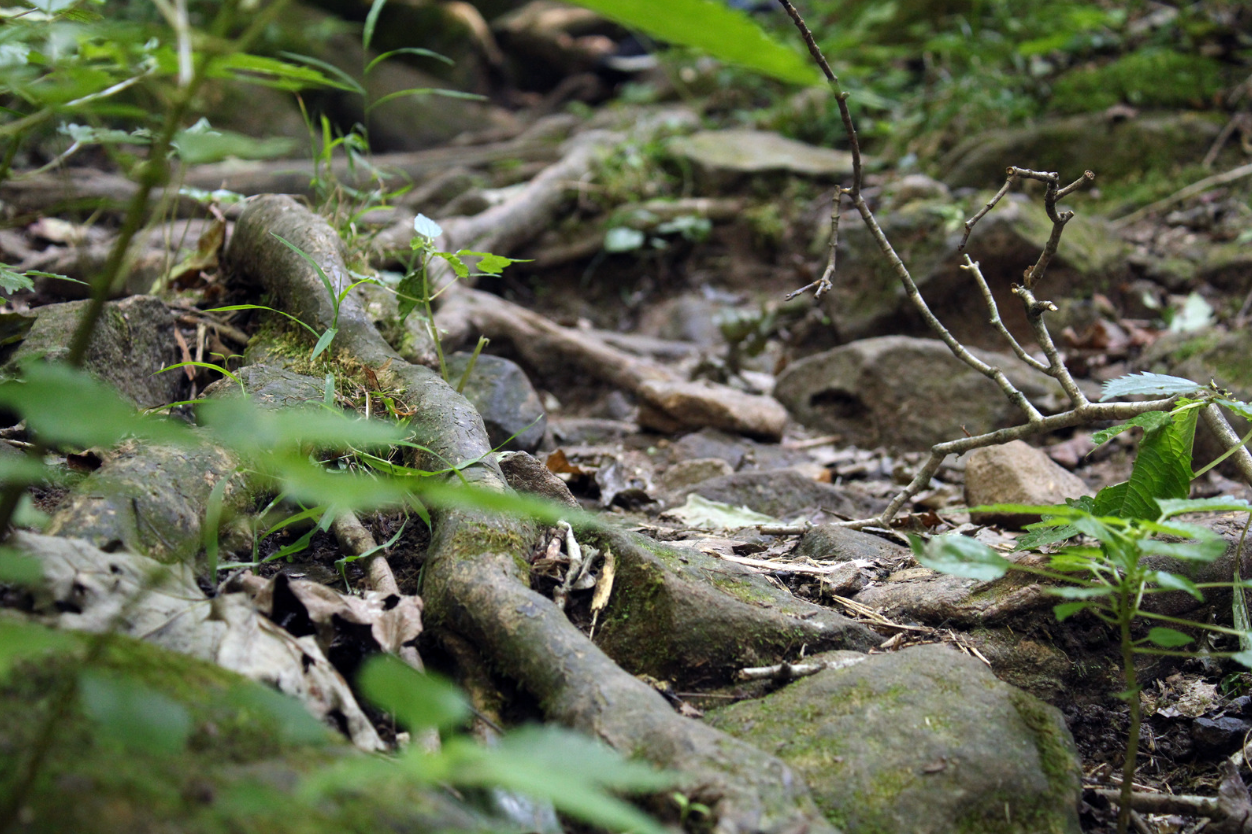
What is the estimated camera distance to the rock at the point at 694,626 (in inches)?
61.2

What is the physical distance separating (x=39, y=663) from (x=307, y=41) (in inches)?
380

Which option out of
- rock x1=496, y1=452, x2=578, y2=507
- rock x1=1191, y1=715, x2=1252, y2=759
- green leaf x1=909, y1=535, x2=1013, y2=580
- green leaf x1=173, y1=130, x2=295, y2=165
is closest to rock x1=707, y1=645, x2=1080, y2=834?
green leaf x1=909, y1=535, x2=1013, y2=580

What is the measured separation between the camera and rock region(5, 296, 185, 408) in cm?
211

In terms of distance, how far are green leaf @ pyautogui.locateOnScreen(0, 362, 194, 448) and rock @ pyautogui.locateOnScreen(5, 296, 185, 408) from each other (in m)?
1.53

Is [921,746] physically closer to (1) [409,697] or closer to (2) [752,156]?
(1) [409,697]

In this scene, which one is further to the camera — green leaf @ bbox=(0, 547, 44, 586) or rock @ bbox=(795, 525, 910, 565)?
rock @ bbox=(795, 525, 910, 565)

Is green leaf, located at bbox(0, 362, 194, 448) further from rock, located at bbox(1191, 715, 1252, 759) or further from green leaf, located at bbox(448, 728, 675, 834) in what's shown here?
rock, located at bbox(1191, 715, 1252, 759)

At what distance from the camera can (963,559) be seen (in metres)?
1.26

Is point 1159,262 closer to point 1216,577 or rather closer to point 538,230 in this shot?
point 1216,577

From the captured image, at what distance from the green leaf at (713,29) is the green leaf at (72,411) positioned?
56 cm

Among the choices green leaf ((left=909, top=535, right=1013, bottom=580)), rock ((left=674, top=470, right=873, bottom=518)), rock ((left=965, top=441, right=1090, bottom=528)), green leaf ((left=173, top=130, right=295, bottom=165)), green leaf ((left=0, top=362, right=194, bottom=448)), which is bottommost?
rock ((left=674, top=470, right=873, bottom=518))

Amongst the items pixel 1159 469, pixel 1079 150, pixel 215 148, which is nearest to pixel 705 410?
pixel 1159 469

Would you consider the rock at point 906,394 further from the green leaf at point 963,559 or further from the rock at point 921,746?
the green leaf at point 963,559

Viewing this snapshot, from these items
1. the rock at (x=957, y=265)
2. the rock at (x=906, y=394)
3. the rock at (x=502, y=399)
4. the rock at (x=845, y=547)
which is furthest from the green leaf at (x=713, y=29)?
the rock at (x=957, y=265)
